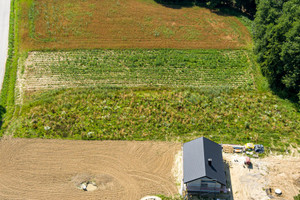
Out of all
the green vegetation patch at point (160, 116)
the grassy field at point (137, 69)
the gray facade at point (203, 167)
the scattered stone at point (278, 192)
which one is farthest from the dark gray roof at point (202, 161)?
the grassy field at point (137, 69)

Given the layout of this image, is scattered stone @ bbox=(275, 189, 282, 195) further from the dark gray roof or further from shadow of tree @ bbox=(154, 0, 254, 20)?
shadow of tree @ bbox=(154, 0, 254, 20)

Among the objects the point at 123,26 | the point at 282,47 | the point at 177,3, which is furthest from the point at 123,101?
the point at 177,3

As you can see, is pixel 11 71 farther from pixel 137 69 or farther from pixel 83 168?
pixel 83 168

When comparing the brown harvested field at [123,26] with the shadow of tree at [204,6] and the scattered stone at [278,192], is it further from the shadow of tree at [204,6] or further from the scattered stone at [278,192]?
the scattered stone at [278,192]

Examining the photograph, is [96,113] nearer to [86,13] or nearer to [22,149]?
[22,149]

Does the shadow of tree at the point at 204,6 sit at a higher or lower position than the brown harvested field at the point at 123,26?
higher

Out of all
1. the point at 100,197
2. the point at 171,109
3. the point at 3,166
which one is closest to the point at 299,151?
the point at 171,109

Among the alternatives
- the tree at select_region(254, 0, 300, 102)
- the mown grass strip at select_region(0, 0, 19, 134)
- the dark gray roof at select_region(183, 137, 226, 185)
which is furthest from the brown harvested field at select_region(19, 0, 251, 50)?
the dark gray roof at select_region(183, 137, 226, 185)
